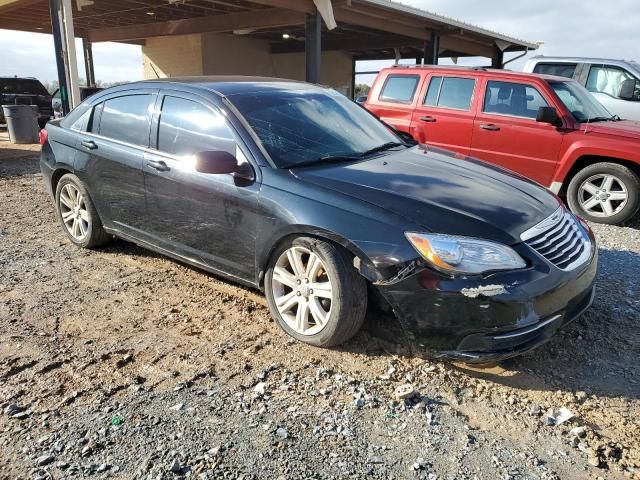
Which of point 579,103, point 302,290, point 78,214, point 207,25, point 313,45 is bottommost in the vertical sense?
point 78,214

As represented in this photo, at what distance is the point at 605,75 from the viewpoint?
8.90m

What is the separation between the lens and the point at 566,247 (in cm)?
305

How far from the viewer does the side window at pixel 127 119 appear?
4.06 metres

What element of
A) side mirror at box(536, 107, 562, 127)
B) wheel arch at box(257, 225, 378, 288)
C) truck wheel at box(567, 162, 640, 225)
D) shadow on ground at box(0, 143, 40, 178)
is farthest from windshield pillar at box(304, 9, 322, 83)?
wheel arch at box(257, 225, 378, 288)

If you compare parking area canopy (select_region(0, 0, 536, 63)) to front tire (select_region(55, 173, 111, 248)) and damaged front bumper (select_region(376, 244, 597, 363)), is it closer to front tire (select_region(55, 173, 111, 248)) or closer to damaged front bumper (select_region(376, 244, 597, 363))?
front tire (select_region(55, 173, 111, 248))

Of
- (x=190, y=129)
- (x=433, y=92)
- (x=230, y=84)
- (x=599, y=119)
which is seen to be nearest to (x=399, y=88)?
(x=433, y=92)

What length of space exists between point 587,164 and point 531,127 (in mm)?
796

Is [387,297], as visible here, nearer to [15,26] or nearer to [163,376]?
[163,376]

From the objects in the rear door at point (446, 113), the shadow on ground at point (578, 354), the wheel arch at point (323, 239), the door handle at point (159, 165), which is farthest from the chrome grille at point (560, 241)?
the rear door at point (446, 113)

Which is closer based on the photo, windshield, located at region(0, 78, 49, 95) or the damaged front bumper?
the damaged front bumper

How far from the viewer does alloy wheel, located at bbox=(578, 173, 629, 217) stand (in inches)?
235

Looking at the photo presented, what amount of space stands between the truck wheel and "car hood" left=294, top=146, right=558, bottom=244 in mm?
2902

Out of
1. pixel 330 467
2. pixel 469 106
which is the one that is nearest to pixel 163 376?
pixel 330 467

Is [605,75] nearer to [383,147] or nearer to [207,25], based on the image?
[383,147]
